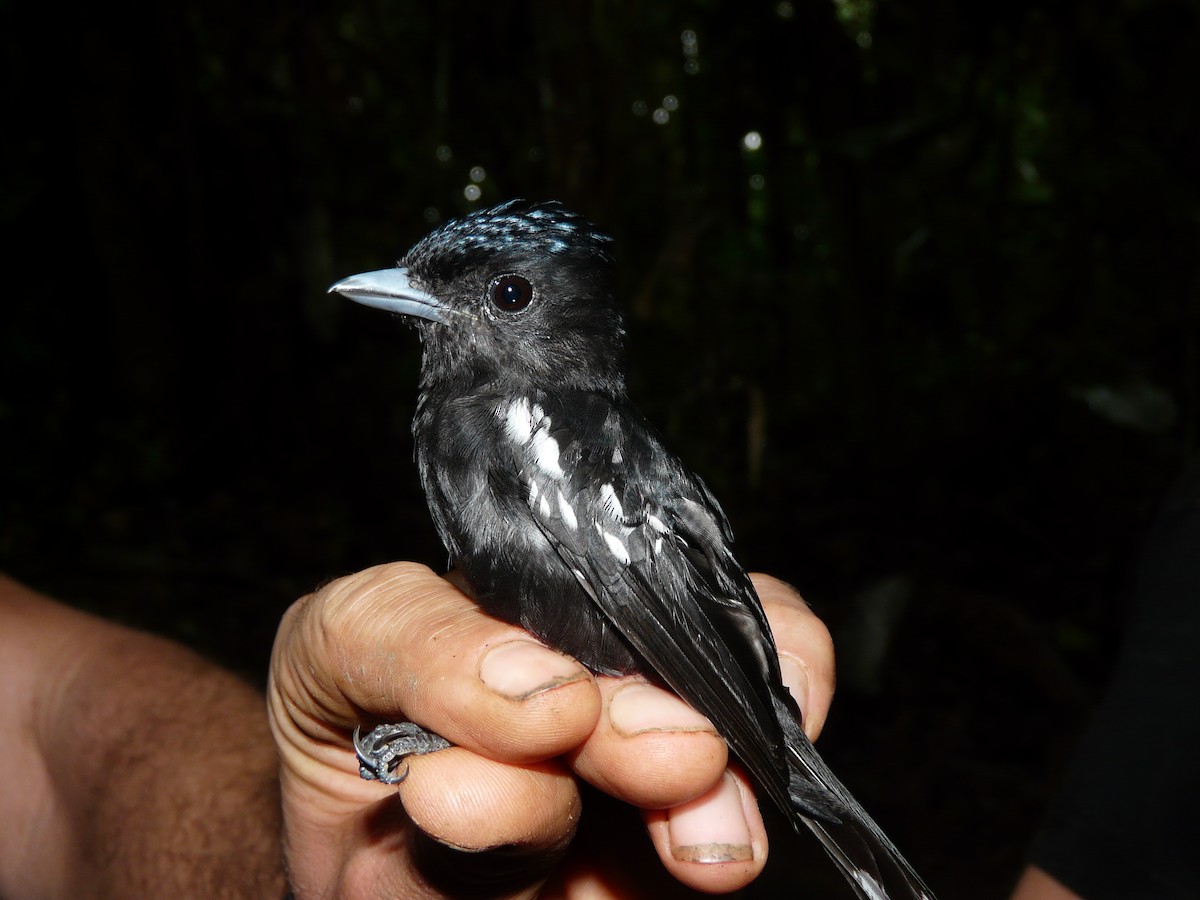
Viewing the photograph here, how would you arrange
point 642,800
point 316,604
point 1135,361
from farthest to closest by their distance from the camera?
point 1135,361, point 316,604, point 642,800

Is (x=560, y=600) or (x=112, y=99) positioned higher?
(x=112, y=99)

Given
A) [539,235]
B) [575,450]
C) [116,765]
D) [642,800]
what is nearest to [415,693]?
[642,800]

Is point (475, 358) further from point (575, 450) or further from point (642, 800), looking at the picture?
point (642, 800)

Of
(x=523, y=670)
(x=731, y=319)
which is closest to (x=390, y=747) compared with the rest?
(x=523, y=670)

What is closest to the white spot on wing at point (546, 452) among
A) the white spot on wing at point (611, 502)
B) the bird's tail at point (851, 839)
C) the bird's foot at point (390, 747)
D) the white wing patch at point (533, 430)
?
the white wing patch at point (533, 430)

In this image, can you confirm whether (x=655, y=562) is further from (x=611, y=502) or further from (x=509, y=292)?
(x=509, y=292)

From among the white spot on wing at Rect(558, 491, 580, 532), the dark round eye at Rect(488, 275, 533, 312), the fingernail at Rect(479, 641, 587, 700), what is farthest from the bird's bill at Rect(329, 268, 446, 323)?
the fingernail at Rect(479, 641, 587, 700)
